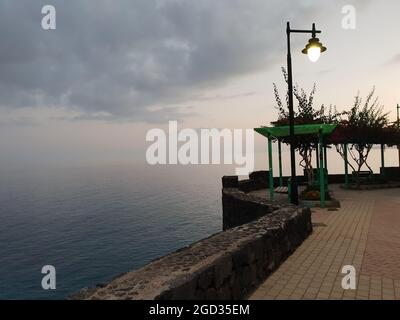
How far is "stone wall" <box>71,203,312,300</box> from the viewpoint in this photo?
3.81 meters

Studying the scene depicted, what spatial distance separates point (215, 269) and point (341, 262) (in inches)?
157

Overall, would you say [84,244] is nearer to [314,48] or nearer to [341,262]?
[314,48]

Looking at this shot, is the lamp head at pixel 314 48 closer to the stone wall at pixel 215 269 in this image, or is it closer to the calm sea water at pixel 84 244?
the stone wall at pixel 215 269

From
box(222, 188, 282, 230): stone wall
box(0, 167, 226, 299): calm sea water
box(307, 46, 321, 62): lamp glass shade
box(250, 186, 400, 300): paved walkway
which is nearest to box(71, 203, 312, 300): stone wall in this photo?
box(250, 186, 400, 300): paved walkway

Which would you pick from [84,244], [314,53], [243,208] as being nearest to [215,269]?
[314,53]

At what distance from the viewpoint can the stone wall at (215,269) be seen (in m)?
3.81

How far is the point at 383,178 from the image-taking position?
2722 cm

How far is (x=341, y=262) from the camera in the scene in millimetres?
7469

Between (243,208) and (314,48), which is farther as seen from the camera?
(243,208)

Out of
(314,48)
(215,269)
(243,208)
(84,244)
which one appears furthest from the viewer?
(84,244)
